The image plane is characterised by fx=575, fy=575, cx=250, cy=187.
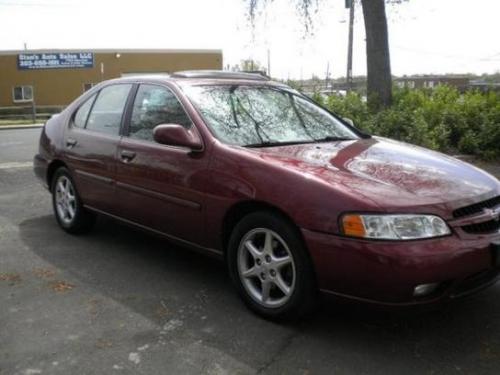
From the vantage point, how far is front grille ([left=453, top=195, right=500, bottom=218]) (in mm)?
3234

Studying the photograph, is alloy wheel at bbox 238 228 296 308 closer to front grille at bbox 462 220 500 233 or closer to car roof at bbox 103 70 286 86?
front grille at bbox 462 220 500 233

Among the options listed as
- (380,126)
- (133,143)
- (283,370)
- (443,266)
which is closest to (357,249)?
(443,266)

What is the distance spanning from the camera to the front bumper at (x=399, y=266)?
2992mm

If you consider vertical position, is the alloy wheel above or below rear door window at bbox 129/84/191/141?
below

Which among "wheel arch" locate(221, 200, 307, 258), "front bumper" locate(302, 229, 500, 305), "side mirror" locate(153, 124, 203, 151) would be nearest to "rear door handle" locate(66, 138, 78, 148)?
"side mirror" locate(153, 124, 203, 151)

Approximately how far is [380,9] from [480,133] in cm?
321

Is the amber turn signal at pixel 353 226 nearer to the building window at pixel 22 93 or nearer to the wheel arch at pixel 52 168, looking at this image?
the wheel arch at pixel 52 168

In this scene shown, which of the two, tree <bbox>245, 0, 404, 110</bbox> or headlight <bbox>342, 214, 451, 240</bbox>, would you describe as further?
tree <bbox>245, 0, 404, 110</bbox>

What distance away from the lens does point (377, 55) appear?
11078 millimetres

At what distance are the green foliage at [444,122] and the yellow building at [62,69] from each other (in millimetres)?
30640

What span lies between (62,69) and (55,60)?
2.36 ft

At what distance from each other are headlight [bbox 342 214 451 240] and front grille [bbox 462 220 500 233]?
0.61 feet

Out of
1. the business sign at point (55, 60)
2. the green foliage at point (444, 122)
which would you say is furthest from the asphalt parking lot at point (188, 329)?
the business sign at point (55, 60)

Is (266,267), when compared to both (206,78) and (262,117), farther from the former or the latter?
(206,78)
